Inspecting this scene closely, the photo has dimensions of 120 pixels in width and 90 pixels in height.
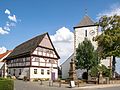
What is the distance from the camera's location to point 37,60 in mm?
51969

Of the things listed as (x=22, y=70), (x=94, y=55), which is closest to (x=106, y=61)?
(x=94, y=55)

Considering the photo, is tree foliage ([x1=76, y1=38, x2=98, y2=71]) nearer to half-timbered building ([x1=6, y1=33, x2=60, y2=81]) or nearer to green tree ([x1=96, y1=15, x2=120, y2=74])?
green tree ([x1=96, y1=15, x2=120, y2=74])

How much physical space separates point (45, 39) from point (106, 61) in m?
14.4

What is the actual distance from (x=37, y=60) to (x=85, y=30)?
1392cm

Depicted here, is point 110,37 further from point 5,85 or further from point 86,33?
point 5,85

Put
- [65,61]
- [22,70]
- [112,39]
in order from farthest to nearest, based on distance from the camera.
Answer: [65,61], [22,70], [112,39]

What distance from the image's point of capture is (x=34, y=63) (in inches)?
2018

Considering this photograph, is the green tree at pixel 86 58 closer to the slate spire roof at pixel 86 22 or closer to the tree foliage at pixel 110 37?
the tree foliage at pixel 110 37

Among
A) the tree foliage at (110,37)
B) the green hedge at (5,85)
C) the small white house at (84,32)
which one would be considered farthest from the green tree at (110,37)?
the green hedge at (5,85)

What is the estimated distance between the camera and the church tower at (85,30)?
2229 inches

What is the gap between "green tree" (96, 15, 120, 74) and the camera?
1809 inches

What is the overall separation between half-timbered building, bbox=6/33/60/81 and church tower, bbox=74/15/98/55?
21.3 feet

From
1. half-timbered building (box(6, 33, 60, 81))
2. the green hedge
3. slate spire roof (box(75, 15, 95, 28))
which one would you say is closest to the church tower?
slate spire roof (box(75, 15, 95, 28))

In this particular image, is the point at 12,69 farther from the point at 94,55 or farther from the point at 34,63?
the point at 94,55
